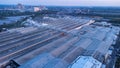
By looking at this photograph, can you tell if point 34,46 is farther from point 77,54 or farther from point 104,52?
point 104,52

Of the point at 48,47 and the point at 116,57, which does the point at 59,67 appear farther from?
the point at 116,57

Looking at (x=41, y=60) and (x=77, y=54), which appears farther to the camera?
(x=77, y=54)

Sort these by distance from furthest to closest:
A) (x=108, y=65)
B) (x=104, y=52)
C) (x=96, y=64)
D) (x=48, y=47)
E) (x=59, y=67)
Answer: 1. (x=48, y=47)
2. (x=104, y=52)
3. (x=108, y=65)
4. (x=96, y=64)
5. (x=59, y=67)

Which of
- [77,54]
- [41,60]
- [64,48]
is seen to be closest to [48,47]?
[64,48]

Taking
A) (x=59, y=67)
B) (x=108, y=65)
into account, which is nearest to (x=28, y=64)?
(x=59, y=67)

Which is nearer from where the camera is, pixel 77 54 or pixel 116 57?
pixel 77 54

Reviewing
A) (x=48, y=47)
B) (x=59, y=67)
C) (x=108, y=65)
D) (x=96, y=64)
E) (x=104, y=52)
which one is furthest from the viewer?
(x=48, y=47)

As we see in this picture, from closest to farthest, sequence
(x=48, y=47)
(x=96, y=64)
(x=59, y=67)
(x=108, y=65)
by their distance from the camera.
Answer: (x=59, y=67), (x=96, y=64), (x=108, y=65), (x=48, y=47)

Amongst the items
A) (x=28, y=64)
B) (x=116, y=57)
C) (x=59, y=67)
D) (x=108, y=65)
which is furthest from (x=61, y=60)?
(x=116, y=57)
